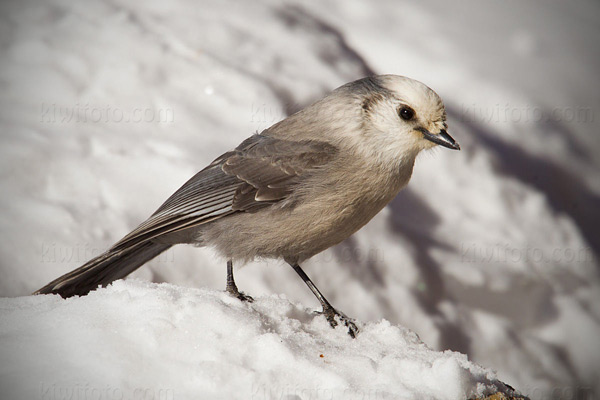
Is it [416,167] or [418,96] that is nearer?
[418,96]

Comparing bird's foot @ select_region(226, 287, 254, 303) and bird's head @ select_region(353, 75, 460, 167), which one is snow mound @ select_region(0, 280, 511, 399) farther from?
bird's head @ select_region(353, 75, 460, 167)

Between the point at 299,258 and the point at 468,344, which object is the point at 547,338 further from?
the point at 299,258

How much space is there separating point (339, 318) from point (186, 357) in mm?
1037

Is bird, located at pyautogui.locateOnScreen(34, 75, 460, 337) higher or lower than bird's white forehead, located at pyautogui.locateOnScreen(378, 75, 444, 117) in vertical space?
lower

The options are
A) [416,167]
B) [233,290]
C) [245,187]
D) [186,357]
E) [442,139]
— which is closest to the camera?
[186,357]

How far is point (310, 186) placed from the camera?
2.81m

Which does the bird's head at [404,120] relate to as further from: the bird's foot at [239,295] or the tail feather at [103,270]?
the tail feather at [103,270]

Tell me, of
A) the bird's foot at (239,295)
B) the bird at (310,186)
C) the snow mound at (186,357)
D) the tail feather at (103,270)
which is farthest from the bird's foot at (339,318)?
the tail feather at (103,270)

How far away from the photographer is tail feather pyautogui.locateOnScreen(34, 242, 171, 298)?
9.32 ft

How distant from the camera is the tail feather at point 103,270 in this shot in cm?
284

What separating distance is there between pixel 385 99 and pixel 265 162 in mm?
701

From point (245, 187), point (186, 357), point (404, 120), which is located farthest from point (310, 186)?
A: point (186, 357)

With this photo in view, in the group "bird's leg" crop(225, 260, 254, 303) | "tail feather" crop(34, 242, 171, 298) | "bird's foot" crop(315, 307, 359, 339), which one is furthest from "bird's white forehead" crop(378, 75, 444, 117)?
"tail feather" crop(34, 242, 171, 298)

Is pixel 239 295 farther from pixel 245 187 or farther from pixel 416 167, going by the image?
pixel 416 167
